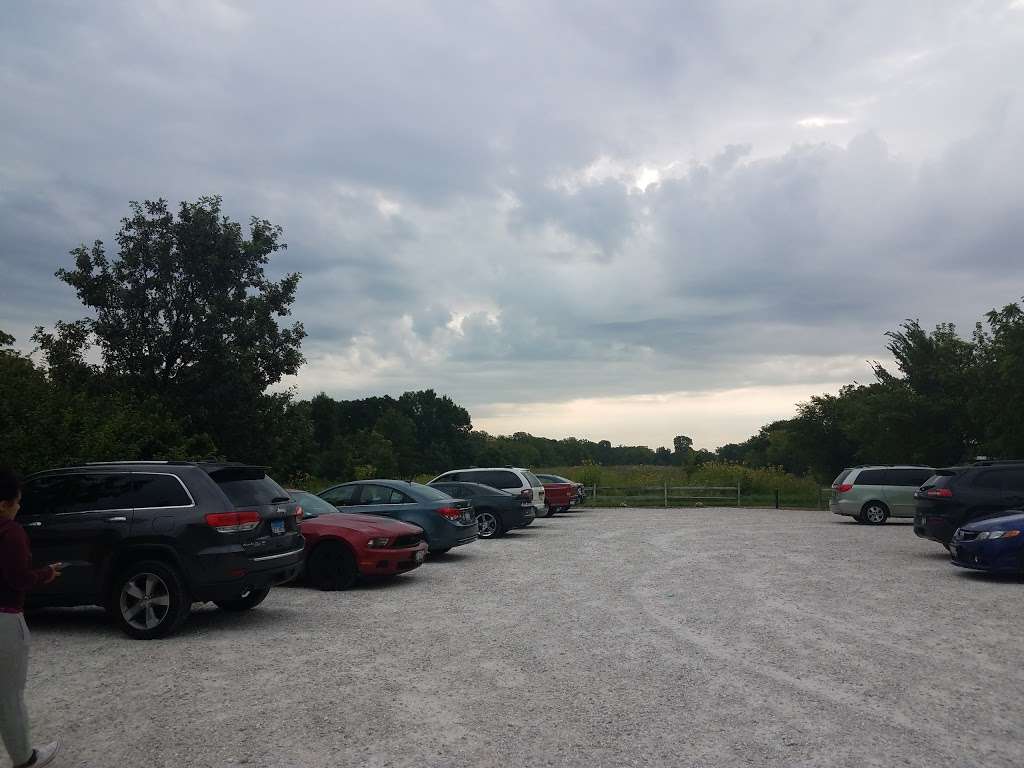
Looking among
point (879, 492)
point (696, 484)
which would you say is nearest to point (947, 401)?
point (696, 484)

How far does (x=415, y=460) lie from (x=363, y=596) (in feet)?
325

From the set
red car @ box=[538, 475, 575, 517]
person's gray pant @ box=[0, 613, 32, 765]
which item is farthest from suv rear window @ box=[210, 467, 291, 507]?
red car @ box=[538, 475, 575, 517]

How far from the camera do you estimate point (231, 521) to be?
8.95 meters

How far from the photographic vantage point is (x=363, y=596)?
11.7 m

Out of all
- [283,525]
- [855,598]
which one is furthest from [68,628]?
[855,598]

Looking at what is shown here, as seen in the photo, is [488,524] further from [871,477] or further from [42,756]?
[42,756]

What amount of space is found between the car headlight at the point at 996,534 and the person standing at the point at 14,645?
13.0 meters

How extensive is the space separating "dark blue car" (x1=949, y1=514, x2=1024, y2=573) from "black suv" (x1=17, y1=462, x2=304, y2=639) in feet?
34.3

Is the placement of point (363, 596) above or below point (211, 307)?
below

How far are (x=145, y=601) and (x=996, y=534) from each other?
12079 mm

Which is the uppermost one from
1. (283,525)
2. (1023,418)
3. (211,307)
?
(211,307)

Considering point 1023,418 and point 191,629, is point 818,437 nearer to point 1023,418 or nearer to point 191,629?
point 1023,418

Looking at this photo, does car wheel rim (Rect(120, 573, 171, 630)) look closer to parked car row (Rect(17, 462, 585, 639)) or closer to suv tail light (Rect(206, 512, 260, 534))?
parked car row (Rect(17, 462, 585, 639))

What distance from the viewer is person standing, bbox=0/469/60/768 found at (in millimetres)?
4680
